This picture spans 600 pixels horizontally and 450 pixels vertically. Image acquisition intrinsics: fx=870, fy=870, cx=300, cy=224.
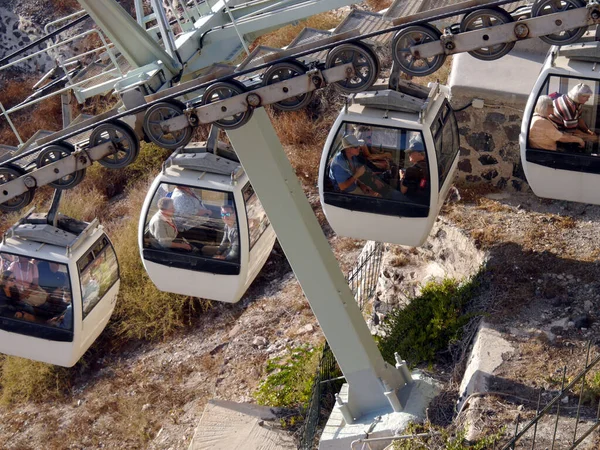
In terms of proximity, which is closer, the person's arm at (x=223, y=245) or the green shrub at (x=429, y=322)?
the person's arm at (x=223, y=245)

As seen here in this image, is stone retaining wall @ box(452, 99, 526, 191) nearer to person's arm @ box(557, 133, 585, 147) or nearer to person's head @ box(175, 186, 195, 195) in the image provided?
person's arm @ box(557, 133, 585, 147)

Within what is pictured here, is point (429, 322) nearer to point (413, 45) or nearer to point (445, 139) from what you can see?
point (445, 139)

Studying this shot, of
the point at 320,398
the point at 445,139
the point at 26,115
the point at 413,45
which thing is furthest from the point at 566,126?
the point at 26,115

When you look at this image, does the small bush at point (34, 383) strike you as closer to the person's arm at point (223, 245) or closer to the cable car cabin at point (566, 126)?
the person's arm at point (223, 245)

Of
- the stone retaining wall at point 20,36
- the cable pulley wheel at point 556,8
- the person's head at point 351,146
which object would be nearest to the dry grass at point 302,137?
the person's head at point 351,146

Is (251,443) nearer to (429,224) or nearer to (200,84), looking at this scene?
(429,224)

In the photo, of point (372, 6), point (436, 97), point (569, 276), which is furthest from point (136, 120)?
point (372, 6)

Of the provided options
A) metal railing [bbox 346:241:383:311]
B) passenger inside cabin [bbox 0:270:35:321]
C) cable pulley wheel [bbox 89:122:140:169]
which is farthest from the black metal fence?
cable pulley wheel [bbox 89:122:140:169]
